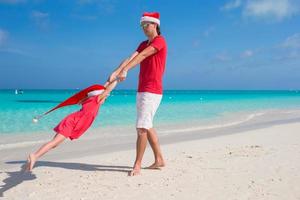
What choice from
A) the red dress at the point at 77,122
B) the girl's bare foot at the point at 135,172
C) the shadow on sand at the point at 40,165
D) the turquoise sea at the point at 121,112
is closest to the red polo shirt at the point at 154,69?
the red dress at the point at 77,122

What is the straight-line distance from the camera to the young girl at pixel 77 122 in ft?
12.3

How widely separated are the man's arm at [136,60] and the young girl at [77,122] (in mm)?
123

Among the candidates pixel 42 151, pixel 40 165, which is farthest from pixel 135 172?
pixel 40 165

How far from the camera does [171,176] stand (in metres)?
4.46

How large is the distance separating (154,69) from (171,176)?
1.28m

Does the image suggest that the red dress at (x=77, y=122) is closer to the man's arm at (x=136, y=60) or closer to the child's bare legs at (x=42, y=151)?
the child's bare legs at (x=42, y=151)

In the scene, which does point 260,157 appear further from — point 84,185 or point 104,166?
point 84,185

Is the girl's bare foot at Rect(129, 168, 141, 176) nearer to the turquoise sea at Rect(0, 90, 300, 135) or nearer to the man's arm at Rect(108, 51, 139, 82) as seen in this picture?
the man's arm at Rect(108, 51, 139, 82)

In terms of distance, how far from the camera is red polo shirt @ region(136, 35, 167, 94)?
15.1 ft

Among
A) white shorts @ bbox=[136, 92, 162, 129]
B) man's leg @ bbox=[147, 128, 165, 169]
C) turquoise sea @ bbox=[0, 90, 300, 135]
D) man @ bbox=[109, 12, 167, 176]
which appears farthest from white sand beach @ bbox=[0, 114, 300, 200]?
turquoise sea @ bbox=[0, 90, 300, 135]

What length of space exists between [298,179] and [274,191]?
605 mm

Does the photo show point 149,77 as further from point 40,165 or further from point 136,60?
point 40,165

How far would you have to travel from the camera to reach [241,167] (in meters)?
4.87

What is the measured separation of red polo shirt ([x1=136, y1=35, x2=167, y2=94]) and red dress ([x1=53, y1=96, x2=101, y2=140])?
0.74 meters
